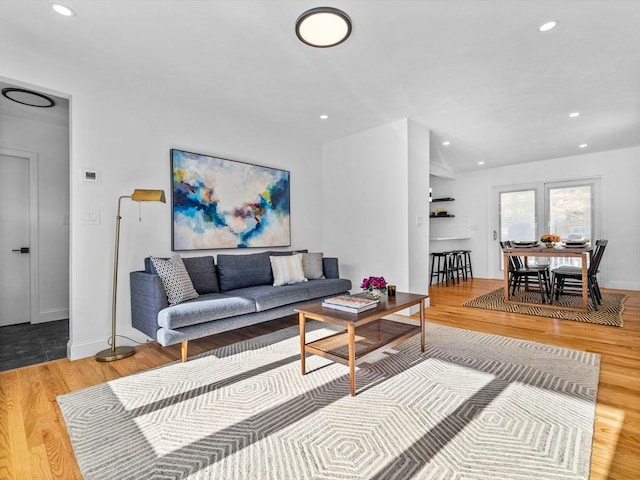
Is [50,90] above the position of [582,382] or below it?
above

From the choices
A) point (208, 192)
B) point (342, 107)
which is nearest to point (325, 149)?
point (342, 107)

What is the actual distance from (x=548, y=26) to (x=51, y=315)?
5970 mm

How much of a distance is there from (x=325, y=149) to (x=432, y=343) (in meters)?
3.46

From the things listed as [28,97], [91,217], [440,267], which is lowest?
[440,267]

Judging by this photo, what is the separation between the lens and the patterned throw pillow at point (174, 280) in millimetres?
2879

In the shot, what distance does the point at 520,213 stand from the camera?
706 centimetres

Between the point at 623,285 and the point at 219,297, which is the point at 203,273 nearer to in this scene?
the point at 219,297

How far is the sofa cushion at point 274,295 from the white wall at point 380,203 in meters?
1.38

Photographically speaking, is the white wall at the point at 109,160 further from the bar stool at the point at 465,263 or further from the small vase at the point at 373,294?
the bar stool at the point at 465,263

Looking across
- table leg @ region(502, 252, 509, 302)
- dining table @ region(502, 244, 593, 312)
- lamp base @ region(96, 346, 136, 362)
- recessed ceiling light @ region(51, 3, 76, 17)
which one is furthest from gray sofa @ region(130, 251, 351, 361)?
dining table @ region(502, 244, 593, 312)

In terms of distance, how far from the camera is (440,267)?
7.24m

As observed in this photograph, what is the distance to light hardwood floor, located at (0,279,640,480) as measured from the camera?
1.50 metres

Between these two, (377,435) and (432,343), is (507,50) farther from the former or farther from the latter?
(377,435)

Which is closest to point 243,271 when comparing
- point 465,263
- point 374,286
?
point 374,286
